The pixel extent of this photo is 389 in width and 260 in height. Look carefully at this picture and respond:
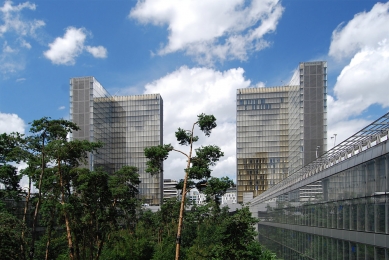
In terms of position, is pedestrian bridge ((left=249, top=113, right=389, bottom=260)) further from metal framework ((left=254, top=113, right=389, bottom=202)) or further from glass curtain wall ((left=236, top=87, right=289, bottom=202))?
glass curtain wall ((left=236, top=87, right=289, bottom=202))

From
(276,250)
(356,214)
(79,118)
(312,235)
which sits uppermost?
(79,118)

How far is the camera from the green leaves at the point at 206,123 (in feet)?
85.1

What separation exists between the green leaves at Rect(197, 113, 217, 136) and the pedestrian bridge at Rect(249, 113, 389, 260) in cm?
706

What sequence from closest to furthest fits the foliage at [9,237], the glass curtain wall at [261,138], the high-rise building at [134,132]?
the foliage at [9,237] < the high-rise building at [134,132] < the glass curtain wall at [261,138]

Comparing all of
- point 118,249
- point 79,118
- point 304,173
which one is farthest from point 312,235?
point 79,118

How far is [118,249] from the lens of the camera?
45469 millimetres

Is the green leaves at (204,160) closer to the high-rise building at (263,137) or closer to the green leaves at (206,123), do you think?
the green leaves at (206,123)

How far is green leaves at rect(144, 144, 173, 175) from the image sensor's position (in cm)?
2522

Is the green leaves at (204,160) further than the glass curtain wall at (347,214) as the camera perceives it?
Yes

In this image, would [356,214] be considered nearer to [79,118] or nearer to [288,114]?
[79,118]

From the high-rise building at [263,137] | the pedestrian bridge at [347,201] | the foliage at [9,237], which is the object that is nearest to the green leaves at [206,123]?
the pedestrian bridge at [347,201]

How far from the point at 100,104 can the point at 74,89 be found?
327 inches

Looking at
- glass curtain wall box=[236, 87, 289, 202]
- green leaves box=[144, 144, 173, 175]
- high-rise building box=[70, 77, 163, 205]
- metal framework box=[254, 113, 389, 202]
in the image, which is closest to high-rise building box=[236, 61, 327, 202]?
glass curtain wall box=[236, 87, 289, 202]

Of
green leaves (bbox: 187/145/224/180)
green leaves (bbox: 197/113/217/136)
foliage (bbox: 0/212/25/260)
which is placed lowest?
foliage (bbox: 0/212/25/260)
